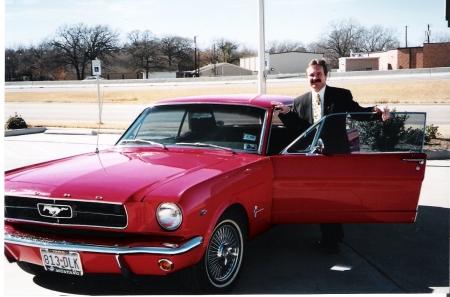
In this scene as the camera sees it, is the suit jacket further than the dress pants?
No

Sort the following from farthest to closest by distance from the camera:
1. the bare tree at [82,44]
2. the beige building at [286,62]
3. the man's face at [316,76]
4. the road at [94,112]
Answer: the road at [94,112], the beige building at [286,62], the bare tree at [82,44], the man's face at [316,76]

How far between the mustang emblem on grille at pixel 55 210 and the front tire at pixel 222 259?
87 centimetres

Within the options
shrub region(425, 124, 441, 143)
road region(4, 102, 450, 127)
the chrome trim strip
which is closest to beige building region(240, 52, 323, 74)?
shrub region(425, 124, 441, 143)

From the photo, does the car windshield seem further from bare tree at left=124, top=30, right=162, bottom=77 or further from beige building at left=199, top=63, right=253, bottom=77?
beige building at left=199, top=63, right=253, bottom=77

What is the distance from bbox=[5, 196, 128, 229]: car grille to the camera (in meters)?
3.32

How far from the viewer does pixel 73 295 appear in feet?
12.0

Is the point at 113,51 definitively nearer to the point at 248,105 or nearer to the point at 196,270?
the point at 248,105

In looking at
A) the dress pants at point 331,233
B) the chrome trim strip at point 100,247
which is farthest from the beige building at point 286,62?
the chrome trim strip at point 100,247

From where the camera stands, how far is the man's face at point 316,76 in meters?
4.59

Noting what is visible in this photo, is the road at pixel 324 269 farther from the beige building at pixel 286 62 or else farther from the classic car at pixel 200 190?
the beige building at pixel 286 62

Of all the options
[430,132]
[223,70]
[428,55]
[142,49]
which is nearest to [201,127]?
[142,49]

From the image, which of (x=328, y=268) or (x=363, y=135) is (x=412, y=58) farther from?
(x=328, y=268)

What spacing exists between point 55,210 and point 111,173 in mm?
478

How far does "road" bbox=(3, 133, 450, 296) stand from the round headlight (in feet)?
1.92
